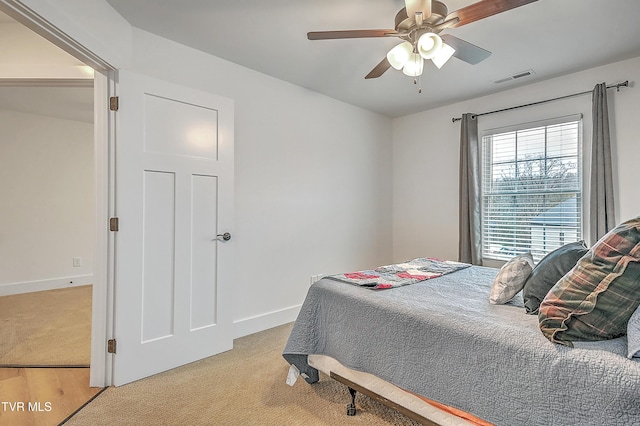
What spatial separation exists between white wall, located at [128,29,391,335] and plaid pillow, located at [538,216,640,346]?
2.44 metres

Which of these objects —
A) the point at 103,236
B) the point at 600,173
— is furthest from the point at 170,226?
the point at 600,173

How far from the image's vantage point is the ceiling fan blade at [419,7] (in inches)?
62.6

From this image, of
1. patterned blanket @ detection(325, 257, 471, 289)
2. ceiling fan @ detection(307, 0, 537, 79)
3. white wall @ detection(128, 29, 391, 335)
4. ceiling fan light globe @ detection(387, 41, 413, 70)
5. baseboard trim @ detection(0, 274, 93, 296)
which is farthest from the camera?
baseboard trim @ detection(0, 274, 93, 296)

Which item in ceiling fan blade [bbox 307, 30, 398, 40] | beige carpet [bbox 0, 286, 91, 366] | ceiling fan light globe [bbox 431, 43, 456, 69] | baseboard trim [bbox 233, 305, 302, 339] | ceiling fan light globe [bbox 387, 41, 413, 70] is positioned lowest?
beige carpet [bbox 0, 286, 91, 366]

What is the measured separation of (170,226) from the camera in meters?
2.39

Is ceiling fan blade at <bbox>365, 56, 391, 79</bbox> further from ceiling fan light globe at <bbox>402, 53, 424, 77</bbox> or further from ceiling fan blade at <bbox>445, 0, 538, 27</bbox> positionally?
ceiling fan blade at <bbox>445, 0, 538, 27</bbox>

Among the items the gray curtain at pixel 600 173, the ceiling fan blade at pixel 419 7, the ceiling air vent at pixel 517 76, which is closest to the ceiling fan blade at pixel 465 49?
the ceiling fan blade at pixel 419 7

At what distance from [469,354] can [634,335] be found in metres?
0.53

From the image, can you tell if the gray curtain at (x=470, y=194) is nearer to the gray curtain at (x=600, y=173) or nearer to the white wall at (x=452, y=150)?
the white wall at (x=452, y=150)

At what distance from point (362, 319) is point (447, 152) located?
2975 mm

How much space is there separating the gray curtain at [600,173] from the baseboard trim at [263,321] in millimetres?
2936

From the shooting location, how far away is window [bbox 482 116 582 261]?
310 centimetres

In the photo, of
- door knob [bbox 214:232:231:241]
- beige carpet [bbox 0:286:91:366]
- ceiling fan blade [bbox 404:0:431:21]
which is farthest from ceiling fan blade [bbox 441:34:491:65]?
beige carpet [bbox 0:286:91:366]

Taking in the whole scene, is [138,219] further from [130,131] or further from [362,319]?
[362,319]
